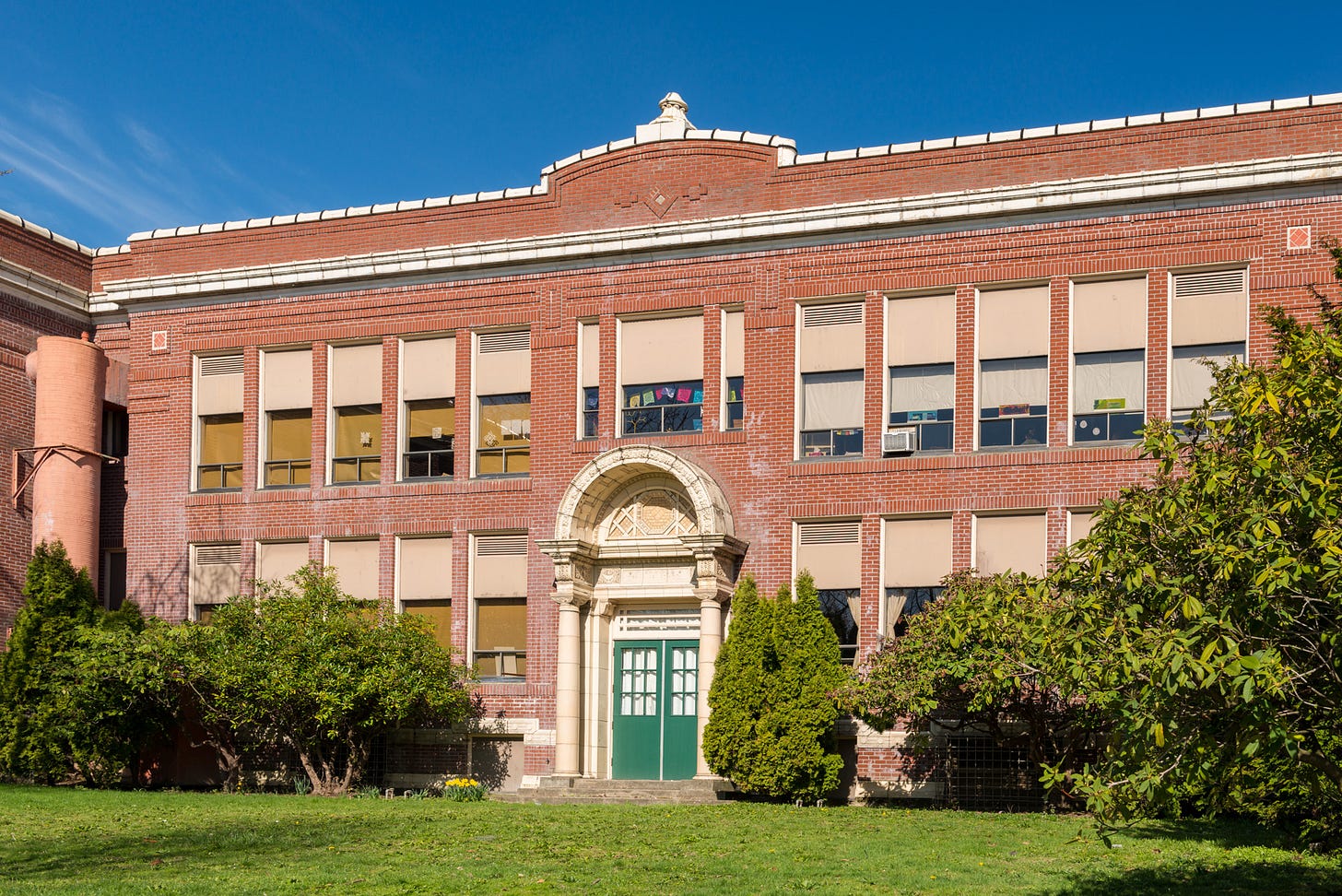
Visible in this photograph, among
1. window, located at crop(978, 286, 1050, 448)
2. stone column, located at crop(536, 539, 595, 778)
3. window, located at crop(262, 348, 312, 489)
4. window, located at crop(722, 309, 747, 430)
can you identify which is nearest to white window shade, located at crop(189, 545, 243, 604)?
window, located at crop(262, 348, 312, 489)

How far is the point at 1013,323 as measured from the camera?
2581 centimetres

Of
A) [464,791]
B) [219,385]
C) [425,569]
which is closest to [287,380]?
[219,385]

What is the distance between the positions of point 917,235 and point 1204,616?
57.0 ft

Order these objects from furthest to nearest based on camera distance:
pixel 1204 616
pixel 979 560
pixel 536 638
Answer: pixel 536 638 < pixel 979 560 < pixel 1204 616

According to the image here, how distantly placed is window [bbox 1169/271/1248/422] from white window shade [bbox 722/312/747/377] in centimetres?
687

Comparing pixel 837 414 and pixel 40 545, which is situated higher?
pixel 837 414

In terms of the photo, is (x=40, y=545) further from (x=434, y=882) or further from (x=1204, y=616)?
(x=1204, y=616)

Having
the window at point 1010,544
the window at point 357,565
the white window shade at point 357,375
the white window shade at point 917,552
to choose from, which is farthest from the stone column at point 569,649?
the window at point 1010,544

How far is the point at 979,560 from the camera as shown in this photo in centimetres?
2539

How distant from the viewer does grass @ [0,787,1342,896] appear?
14836 mm

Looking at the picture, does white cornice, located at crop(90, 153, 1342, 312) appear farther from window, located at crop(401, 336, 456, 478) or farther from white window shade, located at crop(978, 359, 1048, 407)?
white window shade, located at crop(978, 359, 1048, 407)

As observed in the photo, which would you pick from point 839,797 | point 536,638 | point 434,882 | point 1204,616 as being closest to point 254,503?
point 536,638

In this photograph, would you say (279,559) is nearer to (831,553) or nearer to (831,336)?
(831,553)

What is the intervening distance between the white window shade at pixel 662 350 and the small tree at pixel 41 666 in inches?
408
